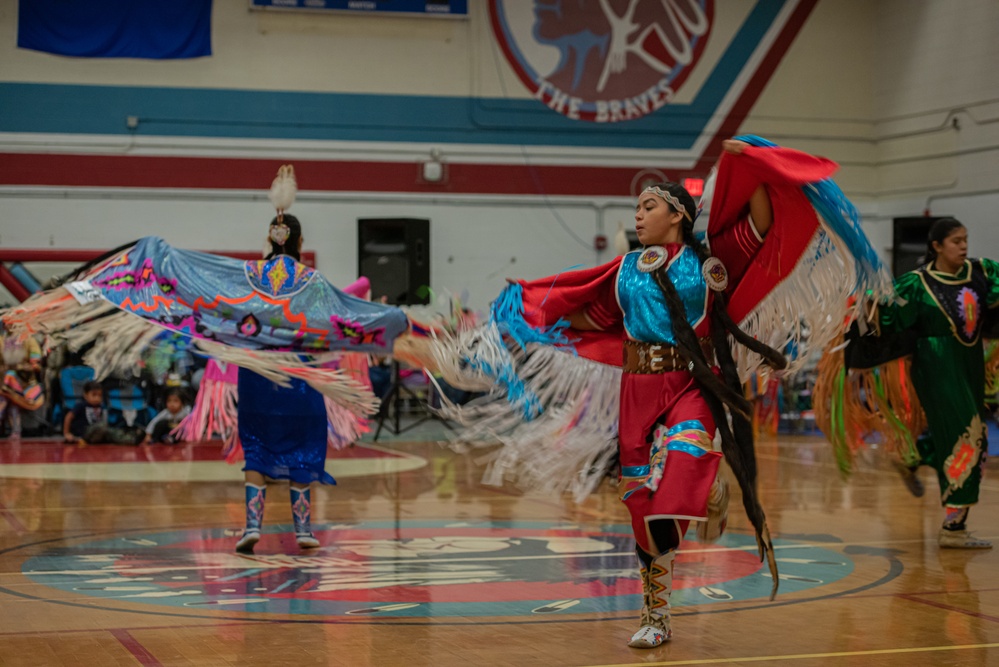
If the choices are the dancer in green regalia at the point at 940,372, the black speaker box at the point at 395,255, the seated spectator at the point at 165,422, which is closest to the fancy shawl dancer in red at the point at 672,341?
the dancer in green regalia at the point at 940,372

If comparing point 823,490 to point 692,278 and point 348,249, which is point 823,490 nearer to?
point 692,278

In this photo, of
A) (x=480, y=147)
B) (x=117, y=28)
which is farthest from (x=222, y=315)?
(x=480, y=147)

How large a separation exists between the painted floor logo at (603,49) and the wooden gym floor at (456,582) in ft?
A: 24.4

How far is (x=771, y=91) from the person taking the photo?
1474cm

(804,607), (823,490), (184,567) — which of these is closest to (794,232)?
(804,607)

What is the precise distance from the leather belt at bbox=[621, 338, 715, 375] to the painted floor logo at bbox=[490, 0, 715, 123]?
10747 millimetres

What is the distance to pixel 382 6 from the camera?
13.6m

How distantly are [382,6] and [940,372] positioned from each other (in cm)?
956

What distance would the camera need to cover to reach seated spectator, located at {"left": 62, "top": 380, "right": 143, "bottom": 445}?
1054cm

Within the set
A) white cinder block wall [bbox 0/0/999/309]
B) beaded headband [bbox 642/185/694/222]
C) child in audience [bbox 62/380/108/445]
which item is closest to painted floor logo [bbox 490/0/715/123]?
white cinder block wall [bbox 0/0/999/309]

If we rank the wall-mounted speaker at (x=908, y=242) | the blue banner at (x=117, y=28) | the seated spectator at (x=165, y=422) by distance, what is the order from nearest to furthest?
1. the seated spectator at (x=165, y=422)
2. the blue banner at (x=117, y=28)
3. the wall-mounted speaker at (x=908, y=242)

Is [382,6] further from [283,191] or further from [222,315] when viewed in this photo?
[222,315]

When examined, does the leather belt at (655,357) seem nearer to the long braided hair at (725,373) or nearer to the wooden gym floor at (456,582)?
the long braided hair at (725,373)

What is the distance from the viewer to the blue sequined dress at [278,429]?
17.7 feet
